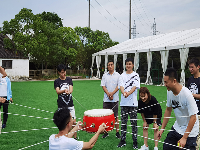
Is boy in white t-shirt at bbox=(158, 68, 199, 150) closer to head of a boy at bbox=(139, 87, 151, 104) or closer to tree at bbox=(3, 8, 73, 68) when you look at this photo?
head of a boy at bbox=(139, 87, 151, 104)

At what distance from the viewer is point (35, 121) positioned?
23.0 ft

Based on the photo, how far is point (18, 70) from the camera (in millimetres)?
28484

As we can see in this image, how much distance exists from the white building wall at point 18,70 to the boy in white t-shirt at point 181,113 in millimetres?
27503

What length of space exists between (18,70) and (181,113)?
2824 cm

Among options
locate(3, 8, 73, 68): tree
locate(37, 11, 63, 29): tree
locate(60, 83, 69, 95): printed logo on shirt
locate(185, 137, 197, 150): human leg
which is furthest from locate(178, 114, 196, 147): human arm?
locate(37, 11, 63, 29): tree

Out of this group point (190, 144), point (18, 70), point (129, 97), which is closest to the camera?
point (190, 144)

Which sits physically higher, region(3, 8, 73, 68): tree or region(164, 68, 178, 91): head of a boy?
region(3, 8, 73, 68): tree

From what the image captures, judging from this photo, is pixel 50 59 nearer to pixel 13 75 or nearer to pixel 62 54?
pixel 62 54

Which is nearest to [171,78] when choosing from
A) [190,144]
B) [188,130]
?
[188,130]

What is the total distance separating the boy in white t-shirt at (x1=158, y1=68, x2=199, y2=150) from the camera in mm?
2744

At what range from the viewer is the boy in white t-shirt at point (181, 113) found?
2.74 metres

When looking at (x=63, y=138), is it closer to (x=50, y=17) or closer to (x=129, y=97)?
(x=129, y=97)

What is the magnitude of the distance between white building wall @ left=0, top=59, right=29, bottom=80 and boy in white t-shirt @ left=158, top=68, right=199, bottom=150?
27.5 m

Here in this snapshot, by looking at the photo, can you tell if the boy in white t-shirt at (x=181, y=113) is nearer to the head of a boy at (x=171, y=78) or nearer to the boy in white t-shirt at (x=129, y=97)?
the head of a boy at (x=171, y=78)
